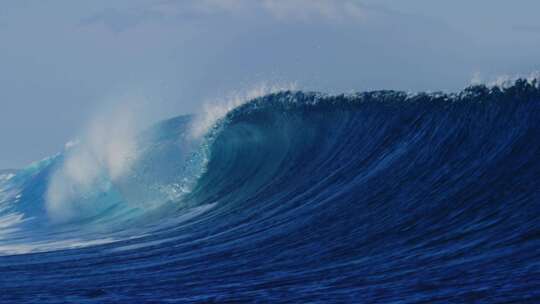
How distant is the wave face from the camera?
7258mm

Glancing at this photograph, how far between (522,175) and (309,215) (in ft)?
9.07

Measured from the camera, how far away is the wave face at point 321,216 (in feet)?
23.8

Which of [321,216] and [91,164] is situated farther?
[91,164]

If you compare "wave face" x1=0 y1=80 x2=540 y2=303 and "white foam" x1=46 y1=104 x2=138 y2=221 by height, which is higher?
"white foam" x1=46 y1=104 x2=138 y2=221

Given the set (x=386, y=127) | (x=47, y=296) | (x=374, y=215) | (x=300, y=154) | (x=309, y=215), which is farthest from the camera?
(x=300, y=154)

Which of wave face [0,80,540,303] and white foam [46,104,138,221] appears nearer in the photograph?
wave face [0,80,540,303]

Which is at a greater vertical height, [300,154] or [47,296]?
[300,154]

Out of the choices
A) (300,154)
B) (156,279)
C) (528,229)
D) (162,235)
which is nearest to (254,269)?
(156,279)

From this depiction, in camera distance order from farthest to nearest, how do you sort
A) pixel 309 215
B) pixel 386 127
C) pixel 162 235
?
pixel 386 127, pixel 162 235, pixel 309 215

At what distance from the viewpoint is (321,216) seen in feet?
34.4

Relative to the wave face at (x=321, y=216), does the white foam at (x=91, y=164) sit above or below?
above

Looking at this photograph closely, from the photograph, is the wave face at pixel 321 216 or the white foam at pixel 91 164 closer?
the wave face at pixel 321 216

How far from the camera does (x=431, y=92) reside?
12234mm

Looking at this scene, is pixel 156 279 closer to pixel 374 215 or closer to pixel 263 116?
pixel 374 215
